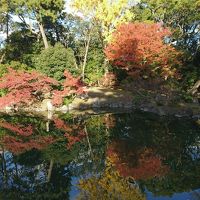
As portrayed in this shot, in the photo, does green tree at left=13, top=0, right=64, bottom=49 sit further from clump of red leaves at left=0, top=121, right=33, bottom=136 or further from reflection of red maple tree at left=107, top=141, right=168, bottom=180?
reflection of red maple tree at left=107, top=141, right=168, bottom=180

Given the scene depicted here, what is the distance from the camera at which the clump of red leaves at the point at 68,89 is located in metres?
26.2

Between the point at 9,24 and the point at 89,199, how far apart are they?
95.7 feet

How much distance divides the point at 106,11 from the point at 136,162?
16715 millimetres

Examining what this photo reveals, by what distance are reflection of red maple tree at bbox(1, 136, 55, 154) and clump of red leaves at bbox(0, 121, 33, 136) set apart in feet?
3.29

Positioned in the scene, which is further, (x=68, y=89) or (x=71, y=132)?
(x=68, y=89)

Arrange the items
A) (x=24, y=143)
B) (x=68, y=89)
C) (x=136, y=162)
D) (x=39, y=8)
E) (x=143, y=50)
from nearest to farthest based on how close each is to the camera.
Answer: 1. (x=136, y=162)
2. (x=24, y=143)
3. (x=143, y=50)
4. (x=68, y=89)
5. (x=39, y=8)

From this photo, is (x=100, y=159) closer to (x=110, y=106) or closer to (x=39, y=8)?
(x=110, y=106)

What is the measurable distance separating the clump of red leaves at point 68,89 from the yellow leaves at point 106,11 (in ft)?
13.6

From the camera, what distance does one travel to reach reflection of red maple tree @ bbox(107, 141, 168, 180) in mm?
12257

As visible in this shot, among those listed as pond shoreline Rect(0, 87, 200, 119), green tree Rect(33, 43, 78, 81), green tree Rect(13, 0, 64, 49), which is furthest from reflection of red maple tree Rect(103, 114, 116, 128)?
green tree Rect(13, 0, 64, 49)

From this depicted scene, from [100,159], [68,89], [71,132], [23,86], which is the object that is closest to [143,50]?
[68,89]

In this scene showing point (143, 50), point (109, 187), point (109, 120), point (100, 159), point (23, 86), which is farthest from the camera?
point (23, 86)

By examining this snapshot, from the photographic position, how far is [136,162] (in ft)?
43.9

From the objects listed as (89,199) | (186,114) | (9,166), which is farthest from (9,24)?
(89,199)
